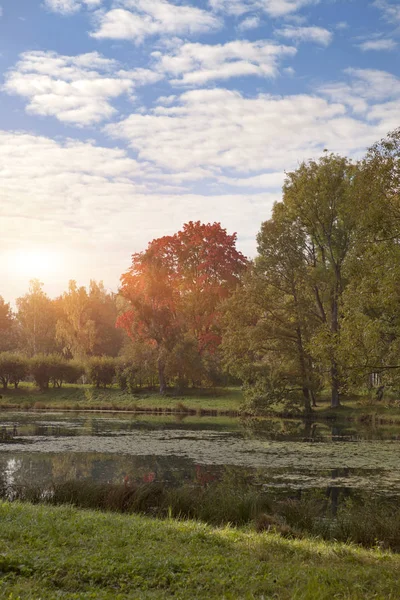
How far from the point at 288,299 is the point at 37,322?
60.6 meters

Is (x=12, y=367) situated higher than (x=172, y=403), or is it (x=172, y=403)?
(x=12, y=367)

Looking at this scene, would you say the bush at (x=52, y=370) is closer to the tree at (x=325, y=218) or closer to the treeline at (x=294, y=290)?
the treeline at (x=294, y=290)

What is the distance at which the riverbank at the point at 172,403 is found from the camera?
40.6 meters

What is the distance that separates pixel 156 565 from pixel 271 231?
35.9m

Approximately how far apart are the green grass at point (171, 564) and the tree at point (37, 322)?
8364cm

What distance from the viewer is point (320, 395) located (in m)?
50.3

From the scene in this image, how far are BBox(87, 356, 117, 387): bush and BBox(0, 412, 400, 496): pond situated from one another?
1931 cm

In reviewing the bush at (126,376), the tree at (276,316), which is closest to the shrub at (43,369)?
the bush at (126,376)

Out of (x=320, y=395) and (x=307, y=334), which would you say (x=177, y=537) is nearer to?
(x=307, y=334)

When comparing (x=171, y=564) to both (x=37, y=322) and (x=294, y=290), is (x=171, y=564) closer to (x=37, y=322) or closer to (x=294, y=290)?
(x=294, y=290)

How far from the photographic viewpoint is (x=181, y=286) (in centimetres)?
6119

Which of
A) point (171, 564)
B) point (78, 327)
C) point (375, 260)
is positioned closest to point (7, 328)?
point (78, 327)

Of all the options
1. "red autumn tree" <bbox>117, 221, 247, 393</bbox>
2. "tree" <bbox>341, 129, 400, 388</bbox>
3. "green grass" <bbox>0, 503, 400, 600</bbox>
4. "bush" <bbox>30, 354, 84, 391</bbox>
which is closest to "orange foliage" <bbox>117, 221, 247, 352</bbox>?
"red autumn tree" <bbox>117, 221, 247, 393</bbox>

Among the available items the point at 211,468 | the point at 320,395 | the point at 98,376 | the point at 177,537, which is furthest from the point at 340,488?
the point at 98,376
